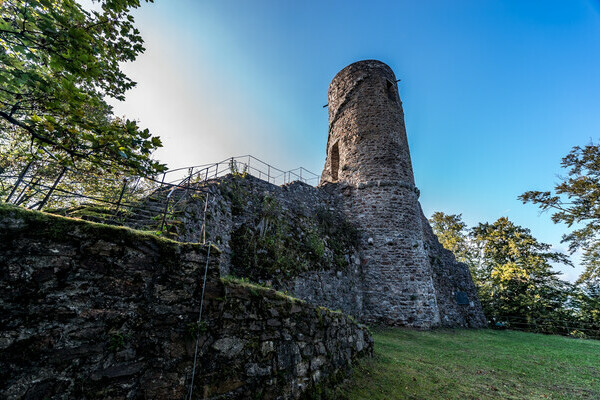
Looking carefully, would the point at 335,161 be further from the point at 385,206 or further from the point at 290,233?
the point at 290,233

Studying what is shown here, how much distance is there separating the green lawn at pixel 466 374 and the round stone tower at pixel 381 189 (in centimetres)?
277

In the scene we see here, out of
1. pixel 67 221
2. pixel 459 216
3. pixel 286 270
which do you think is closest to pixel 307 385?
pixel 67 221

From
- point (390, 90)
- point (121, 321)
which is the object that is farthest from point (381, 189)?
point (121, 321)

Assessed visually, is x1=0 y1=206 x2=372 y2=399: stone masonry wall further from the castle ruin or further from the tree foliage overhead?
the castle ruin

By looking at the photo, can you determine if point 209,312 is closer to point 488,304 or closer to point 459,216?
point 488,304

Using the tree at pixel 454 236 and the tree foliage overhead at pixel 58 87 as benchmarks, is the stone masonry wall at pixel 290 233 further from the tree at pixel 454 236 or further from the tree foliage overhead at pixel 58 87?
the tree at pixel 454 236

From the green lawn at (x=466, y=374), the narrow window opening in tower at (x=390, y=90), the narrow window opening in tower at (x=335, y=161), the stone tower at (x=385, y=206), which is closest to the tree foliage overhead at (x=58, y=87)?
the green lawn at (x=466, y=374)

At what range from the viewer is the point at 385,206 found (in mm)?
12680

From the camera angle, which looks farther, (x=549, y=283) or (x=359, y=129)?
(x=549, y=283)

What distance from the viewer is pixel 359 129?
14203 millimetres

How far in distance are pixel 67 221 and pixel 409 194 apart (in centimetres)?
1336

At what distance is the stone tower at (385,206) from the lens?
11.3 metres

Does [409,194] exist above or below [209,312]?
above

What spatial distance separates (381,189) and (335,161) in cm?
413
